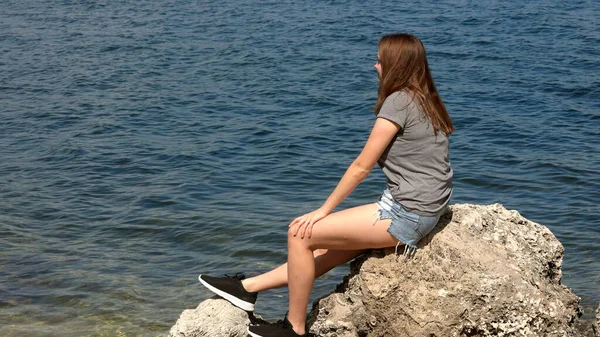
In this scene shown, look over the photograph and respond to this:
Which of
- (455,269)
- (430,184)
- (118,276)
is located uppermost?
(430,184)

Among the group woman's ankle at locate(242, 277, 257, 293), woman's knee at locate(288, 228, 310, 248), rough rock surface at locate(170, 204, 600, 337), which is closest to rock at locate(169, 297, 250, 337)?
rough rock surface at locate(170, 204, 600, 337)

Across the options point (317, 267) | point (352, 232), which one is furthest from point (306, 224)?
point (317, 267)

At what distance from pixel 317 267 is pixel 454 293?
96cm

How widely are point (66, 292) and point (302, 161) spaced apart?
4.66 m

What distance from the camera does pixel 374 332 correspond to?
5680 mm

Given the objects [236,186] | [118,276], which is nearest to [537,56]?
[236,186]

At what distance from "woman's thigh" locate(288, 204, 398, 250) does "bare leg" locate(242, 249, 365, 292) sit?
25cm

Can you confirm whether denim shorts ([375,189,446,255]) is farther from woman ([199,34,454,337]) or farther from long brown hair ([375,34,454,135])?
long brown hair ([375,34,454,135])

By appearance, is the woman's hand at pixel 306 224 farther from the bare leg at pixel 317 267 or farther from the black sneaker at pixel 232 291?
the black sneaker at pixel 232 291

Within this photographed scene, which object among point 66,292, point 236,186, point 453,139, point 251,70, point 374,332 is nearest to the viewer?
point 374,332

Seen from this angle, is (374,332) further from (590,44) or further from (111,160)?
(590,44)

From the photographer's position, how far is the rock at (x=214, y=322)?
5668mm

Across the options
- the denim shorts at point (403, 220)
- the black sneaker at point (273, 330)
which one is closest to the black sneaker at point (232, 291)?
the black sneaker at point (273, 330)

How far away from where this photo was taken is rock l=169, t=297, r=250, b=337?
5668 millimetres
